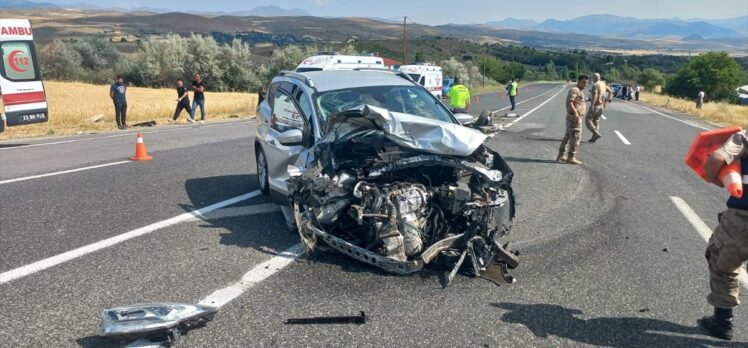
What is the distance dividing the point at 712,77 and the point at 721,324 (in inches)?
3861

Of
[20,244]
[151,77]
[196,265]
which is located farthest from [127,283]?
[151,77]

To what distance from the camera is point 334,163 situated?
4723 mm

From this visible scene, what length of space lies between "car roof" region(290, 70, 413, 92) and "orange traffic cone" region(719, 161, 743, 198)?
12.7ft

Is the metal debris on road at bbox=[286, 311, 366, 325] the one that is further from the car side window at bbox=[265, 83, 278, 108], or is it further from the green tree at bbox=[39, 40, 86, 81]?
→ the green tree at bbox=[39, 40, 86, 81]

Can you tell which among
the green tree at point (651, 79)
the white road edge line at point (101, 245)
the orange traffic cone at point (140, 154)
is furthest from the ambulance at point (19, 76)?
the green tree at point (651, 79)

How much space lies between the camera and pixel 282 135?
222 inches

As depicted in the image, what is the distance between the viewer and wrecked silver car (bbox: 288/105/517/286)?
4.38 m

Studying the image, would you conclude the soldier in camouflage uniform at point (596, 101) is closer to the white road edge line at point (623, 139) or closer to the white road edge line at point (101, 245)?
the white road edge line at point (623, 139)

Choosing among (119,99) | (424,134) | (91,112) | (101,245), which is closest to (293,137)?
(424,134)

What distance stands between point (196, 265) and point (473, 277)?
2.43 meters

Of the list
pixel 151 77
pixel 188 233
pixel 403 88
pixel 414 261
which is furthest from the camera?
pixel 151 77

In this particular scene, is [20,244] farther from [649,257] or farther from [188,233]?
[649,257]

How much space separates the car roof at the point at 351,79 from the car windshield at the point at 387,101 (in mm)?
88

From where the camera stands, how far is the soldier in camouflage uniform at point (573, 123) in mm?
10266
